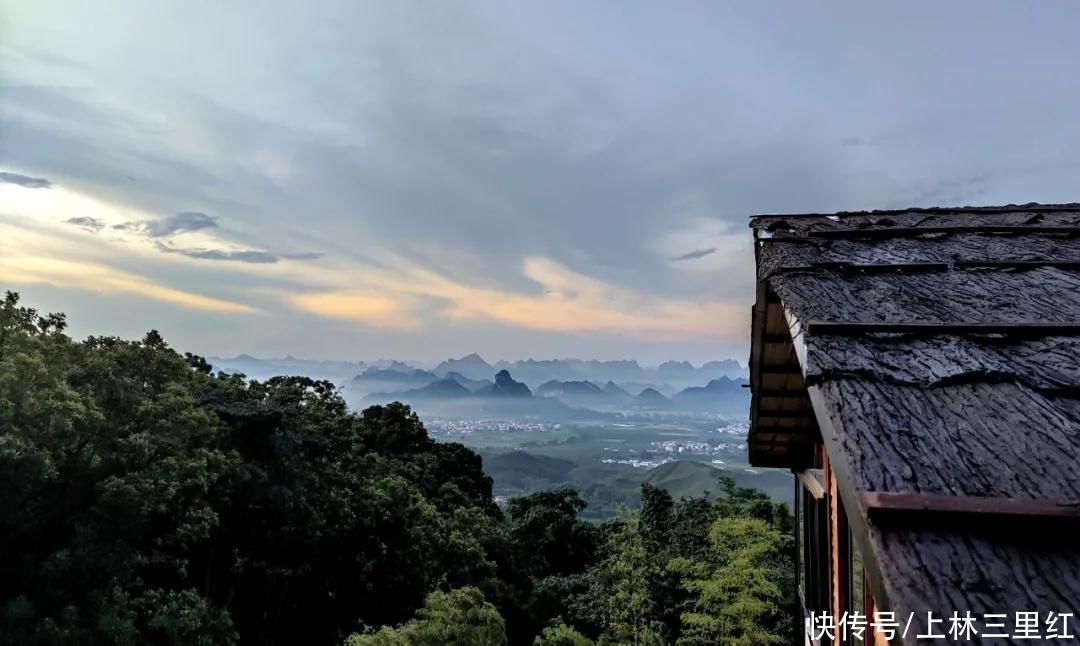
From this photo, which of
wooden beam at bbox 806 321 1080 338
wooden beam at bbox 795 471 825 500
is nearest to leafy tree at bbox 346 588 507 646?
wooden beam at bbox 795 471 825 500

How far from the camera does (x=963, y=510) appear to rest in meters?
0.99

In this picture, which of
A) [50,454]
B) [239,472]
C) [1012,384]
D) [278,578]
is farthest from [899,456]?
[278,578]

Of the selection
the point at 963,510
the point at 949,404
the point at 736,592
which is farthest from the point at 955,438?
the point at 736,592

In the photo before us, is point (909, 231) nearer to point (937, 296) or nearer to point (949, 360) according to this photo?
point (937, 296)

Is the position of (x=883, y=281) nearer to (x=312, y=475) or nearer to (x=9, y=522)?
(x=9, y=522)

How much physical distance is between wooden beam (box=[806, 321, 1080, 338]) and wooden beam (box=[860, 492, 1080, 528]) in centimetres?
72

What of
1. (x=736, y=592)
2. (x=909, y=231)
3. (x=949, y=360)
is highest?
(x=909, y=231)

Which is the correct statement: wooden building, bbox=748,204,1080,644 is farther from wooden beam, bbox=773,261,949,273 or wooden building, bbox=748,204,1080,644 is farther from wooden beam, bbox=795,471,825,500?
wooden beam, bbox=795,471,825,500

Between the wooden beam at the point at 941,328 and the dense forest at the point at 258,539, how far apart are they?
29.7ft

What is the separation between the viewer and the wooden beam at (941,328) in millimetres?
1615

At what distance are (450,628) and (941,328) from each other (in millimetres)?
9924

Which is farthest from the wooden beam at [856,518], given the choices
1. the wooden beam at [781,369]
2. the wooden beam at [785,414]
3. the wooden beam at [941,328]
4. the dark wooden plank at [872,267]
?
the wooden beam at [785,414]

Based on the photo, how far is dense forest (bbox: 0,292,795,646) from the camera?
27.2 feet

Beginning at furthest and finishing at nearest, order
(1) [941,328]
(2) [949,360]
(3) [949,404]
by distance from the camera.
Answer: (1) [941,328] < (2) [949,360] < (3) [949,404]
